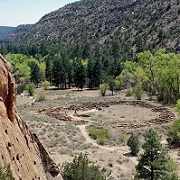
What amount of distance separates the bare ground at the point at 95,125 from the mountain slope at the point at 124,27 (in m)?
55.2

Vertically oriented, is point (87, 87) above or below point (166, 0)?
below

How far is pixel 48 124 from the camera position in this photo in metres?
38.4

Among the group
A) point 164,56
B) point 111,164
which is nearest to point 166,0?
point 164,56

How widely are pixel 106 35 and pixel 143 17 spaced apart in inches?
726

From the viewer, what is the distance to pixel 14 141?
9.57 m

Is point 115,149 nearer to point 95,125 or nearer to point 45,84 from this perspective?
point 95,125

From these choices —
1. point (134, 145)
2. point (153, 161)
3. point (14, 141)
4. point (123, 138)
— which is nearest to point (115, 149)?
point (134, 145)

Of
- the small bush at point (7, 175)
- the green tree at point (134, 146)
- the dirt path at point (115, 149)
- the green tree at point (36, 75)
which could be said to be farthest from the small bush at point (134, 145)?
the green tree at point (36, 75)

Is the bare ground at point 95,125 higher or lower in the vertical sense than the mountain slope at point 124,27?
lower

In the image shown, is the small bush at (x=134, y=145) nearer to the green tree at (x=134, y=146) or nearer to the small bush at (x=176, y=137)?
the green tree at (x=134, y=146)

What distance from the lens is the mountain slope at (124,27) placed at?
363ft

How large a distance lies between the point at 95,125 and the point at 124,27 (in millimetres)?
103990

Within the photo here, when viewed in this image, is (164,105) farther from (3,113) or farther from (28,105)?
(3,113)

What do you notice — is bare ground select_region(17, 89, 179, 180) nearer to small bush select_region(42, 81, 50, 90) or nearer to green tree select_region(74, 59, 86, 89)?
green tree select_region(74, 59, 86, 89)
